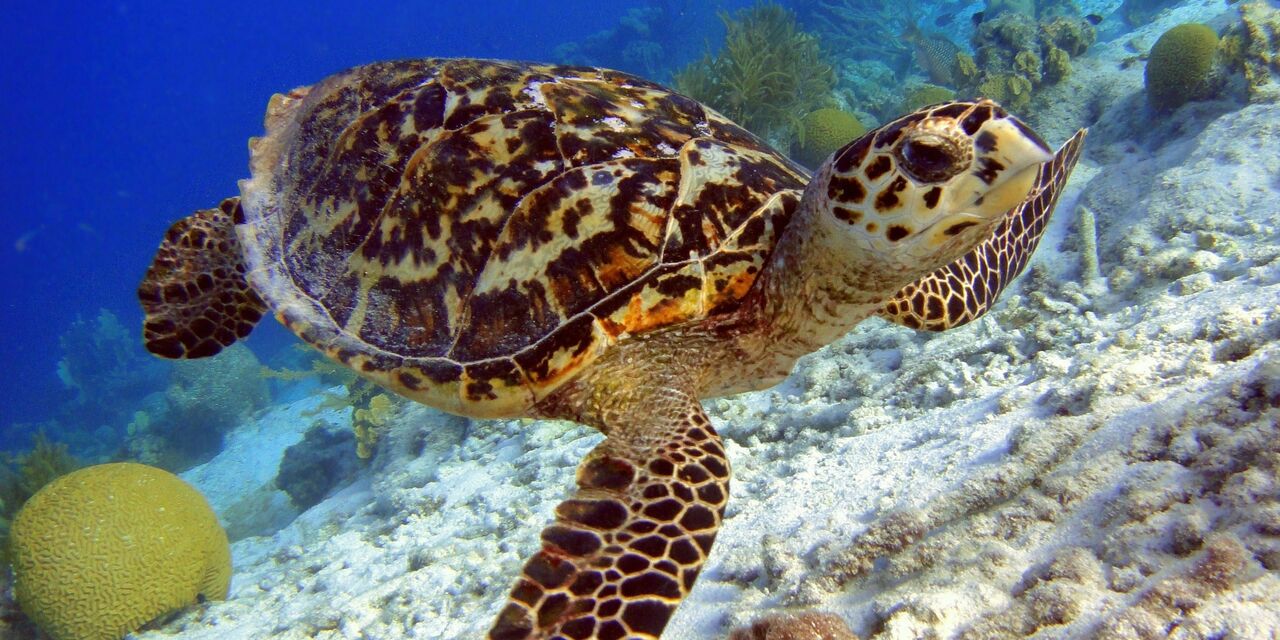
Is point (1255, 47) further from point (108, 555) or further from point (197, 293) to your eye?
point (108, 555)

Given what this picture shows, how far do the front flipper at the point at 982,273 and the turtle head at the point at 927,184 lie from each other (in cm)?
101

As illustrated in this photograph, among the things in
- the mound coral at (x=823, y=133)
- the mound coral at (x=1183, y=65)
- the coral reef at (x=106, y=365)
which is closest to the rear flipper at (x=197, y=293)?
the mound coral at (x=823, y=133)

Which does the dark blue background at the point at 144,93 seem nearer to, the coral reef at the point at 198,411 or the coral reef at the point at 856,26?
the coral reef at the point at 856,26

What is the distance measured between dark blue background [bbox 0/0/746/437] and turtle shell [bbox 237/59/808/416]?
51474mm

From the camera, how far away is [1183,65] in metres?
6.58

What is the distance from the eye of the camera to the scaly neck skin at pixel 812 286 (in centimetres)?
238

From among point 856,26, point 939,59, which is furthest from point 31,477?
point 856,26

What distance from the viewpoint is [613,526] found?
2.26 m

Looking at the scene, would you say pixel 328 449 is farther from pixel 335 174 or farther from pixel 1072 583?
pixel 1072 583

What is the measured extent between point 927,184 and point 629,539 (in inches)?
63.7

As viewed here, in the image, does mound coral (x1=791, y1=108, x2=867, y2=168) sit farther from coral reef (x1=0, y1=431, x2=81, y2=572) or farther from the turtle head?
coral reef (x1=0, y1=431, x2=81, y2=572)

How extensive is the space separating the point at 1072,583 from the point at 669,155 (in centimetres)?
232

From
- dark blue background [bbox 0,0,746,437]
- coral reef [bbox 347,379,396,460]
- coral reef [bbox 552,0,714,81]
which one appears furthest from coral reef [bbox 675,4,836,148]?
dark blue background [bbox 0,0,746,437]

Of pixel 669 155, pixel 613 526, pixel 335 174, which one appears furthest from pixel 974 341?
pixel 335 174
